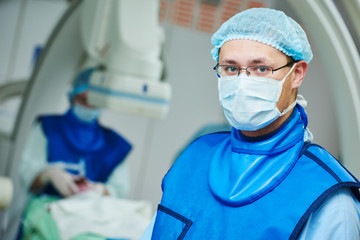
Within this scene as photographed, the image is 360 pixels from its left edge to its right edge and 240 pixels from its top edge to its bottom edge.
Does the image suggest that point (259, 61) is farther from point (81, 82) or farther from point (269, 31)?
point (81, 82)

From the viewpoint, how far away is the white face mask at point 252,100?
76 centimetres

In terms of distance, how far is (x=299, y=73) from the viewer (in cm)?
77

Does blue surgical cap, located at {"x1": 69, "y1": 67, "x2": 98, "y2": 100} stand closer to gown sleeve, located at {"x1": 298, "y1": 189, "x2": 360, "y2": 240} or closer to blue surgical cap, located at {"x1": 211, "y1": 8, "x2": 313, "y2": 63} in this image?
blue surgical cap, located at {"x1": 211, "y1": 8, "x2": 313, "y2": 63}

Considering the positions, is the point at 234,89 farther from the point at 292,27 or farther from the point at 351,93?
the point at 351,93

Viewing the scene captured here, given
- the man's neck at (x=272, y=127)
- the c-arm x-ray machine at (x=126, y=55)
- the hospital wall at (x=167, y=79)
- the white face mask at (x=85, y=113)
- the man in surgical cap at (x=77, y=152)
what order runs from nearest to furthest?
the man's neck at (x=272, y=127) < the c-arm x-ray machine at (x=126, y=55) < the man in surgical cap at (x=77, y=152) < the white face mask at (x=85, y=113) < the hospital wall at (x=167, y=79)

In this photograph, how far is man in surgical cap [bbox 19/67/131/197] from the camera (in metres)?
2.37

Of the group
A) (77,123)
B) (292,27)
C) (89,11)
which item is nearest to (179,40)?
(77,123)

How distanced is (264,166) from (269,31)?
234 millimetres

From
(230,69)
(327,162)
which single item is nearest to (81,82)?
(230,69)

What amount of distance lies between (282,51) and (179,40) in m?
2.89

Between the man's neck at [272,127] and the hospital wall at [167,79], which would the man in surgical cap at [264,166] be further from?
the hospital wall at [167,79]

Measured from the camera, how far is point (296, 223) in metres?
0.68

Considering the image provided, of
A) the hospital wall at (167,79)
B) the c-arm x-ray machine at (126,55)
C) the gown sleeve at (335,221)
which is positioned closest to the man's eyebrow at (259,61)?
the gown sleeve at (335,221)

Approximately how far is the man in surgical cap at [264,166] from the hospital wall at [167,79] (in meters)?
2.63
